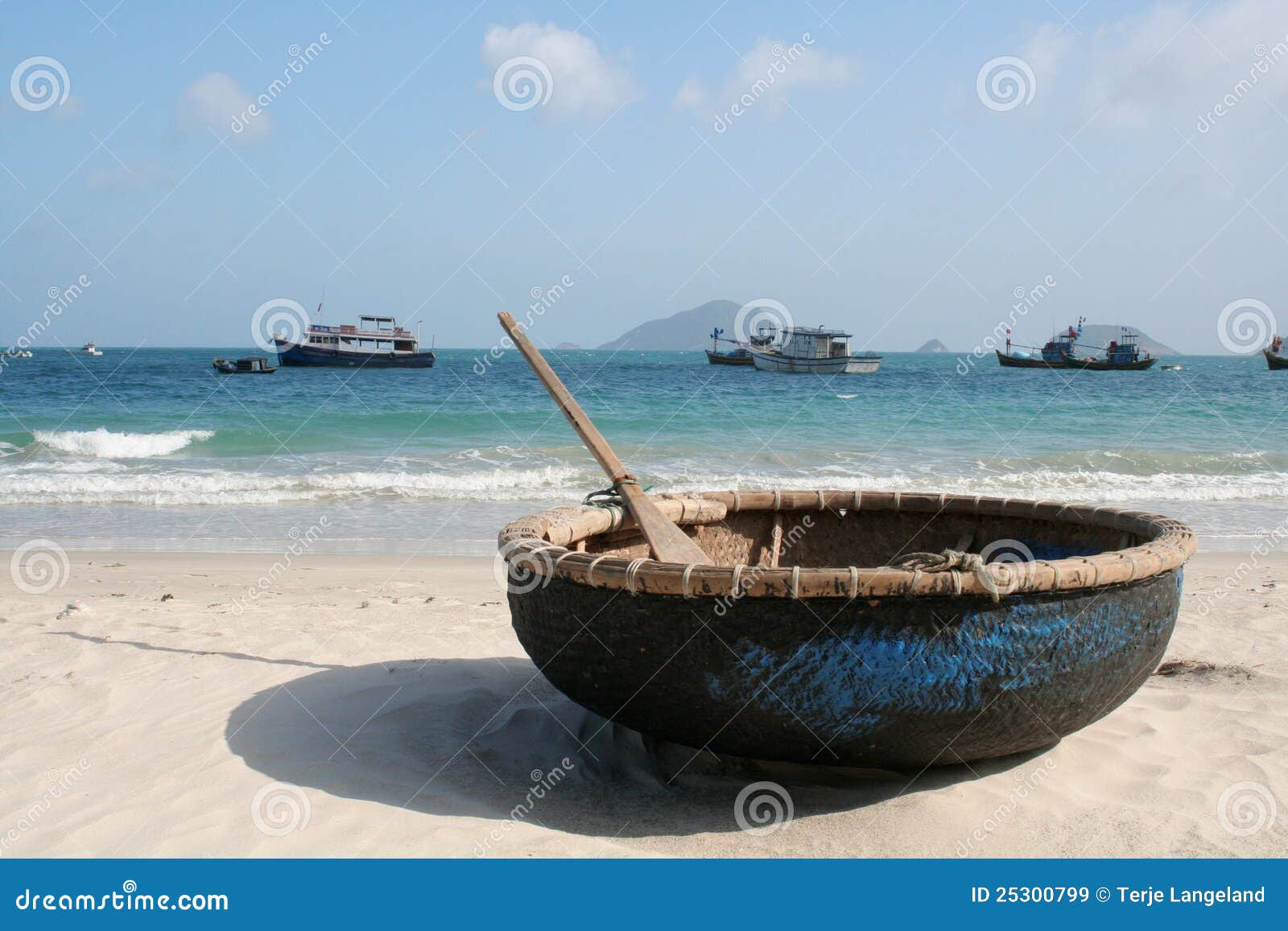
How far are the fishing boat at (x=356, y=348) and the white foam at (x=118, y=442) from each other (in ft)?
65.2

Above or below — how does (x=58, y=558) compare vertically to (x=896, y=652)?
below

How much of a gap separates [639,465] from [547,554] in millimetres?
9835

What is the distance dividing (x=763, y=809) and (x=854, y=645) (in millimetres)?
616

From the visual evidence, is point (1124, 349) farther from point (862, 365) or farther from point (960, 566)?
point (960, 566)

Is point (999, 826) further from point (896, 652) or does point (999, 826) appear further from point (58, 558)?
point (58, 558)

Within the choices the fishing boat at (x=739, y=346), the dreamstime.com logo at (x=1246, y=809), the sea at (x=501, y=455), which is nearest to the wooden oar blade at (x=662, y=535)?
the dreamstime.com logo at (x=1246, y=809)

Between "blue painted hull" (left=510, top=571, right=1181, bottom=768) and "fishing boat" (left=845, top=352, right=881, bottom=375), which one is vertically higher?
"blue painted hull" (left=510, top=571, right=1181, bottom=768)

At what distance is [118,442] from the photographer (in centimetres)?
1427

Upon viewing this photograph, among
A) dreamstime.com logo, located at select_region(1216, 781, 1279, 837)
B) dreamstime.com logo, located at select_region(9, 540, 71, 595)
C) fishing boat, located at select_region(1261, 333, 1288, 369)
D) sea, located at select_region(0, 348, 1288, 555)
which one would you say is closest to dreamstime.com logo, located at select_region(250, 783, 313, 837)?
dreamstime.com logo, located at select_region(1216, 781, 1279, 837)

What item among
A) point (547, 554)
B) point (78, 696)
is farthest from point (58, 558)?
point (547, 554)

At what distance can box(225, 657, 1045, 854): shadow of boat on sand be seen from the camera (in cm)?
259

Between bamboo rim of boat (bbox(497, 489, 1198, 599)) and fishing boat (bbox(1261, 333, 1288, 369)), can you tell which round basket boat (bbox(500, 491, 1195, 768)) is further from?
fishing boat (bbox(1261, 333, 1288, 369))

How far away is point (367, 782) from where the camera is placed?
267 cm

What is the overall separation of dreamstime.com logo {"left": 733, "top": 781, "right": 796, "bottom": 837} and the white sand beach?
1.2 inches
